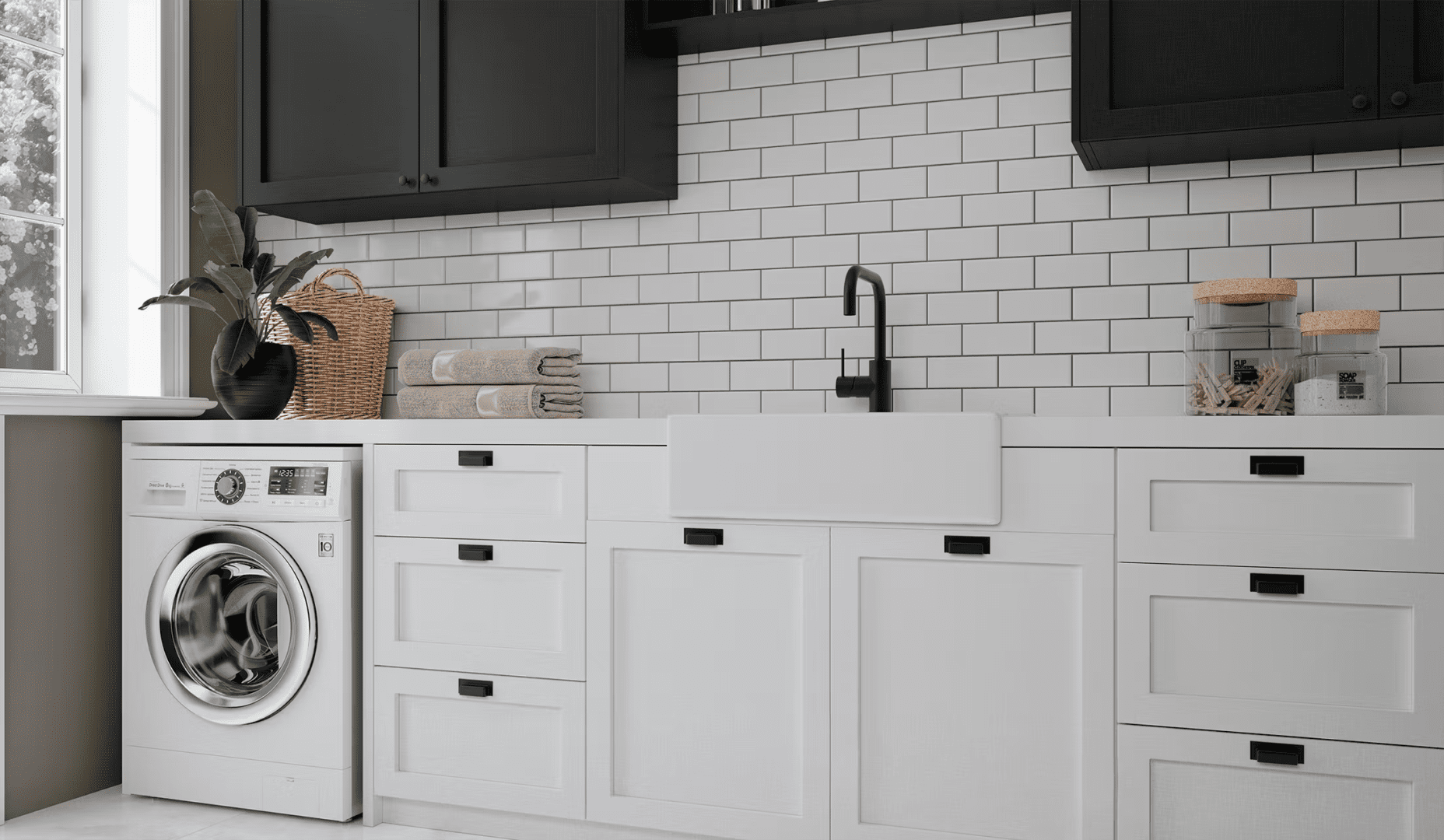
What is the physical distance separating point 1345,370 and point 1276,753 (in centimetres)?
78

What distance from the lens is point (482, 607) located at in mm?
2469

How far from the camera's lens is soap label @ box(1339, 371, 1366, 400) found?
6.86 ft

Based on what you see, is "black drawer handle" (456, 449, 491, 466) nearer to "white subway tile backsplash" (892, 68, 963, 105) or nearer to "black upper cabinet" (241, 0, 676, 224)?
"black upper cabinet" (241, 0, 676, 224)

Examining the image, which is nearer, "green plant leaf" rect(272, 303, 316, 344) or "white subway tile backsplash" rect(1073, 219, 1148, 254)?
"white subway tile backsplash" rect(1073, 219, 1148, 254)

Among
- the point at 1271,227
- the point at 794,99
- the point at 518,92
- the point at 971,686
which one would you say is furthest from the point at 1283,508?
the point at 518,92

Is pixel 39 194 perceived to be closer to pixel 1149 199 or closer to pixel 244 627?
pixel 244 627

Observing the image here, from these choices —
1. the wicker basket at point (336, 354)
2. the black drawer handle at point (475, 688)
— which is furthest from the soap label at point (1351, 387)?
the wicker basket at point (336, 354)

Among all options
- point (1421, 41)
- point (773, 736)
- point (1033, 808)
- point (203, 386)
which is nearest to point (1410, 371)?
point (1421, 41)

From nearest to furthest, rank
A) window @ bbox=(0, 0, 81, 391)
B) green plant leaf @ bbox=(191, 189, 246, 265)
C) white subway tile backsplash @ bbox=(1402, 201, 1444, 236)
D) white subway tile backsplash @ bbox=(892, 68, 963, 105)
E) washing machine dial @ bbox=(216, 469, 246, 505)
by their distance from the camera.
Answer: white subway tile backsplash @ bbox=(1402, 201, 1444, 236), washing machine dial @ bbox=(216, 469, 246, 505), white subway tile backsplash @ bbox=(892, 68, 963, 105), green plant leaf @ bbox=(191, 189, 246, 265), window @ bbox=(0, 0, 81, 391)

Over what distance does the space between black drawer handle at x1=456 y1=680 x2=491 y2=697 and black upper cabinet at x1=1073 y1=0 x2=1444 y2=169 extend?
1.79 meters

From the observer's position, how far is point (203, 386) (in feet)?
10.8

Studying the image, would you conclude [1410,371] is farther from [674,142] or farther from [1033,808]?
[674,142]

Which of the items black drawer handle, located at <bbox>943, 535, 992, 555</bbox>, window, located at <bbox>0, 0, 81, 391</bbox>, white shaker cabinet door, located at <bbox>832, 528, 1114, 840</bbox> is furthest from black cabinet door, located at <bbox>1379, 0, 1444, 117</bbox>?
window, located at <bbox>0, 0, 81, 391</bbox>

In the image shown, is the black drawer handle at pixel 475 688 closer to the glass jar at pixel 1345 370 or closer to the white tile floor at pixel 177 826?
the white tile floor at pixel 177 826
